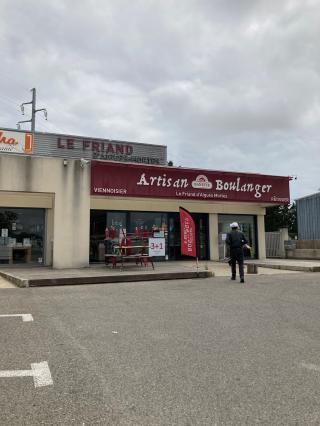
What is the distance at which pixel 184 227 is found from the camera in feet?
50.7

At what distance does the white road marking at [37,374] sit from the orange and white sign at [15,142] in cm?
1401

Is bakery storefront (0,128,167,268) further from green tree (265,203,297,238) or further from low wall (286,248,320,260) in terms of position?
green tree (265,203,297,238)

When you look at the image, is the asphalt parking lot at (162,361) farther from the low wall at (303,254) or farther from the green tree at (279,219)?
the green tree at (279,219)

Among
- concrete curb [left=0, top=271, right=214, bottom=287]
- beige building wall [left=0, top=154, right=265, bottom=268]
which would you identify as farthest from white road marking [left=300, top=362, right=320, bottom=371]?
beige building wall [left=0, top=154, right=265, bottom=268]

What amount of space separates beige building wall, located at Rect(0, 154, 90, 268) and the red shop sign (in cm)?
64

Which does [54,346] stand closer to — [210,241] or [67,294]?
[67,294]

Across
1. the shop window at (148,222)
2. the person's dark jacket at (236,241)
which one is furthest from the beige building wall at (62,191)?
the person's dark jacket at (236,241)

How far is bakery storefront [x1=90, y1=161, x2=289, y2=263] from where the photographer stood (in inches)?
691

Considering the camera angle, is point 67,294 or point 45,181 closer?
point 67,294

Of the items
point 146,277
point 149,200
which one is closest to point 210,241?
point 149,200

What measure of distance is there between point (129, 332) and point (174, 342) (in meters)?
0.85

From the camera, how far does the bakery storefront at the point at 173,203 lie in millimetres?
17547

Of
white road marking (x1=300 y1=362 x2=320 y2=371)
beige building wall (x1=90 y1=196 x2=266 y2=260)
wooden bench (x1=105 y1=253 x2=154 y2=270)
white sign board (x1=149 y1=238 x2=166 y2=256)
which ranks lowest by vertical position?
white road marking (x1=300 y1=362 x2=320 y2=371)

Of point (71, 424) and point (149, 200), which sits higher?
point (149, 200)
